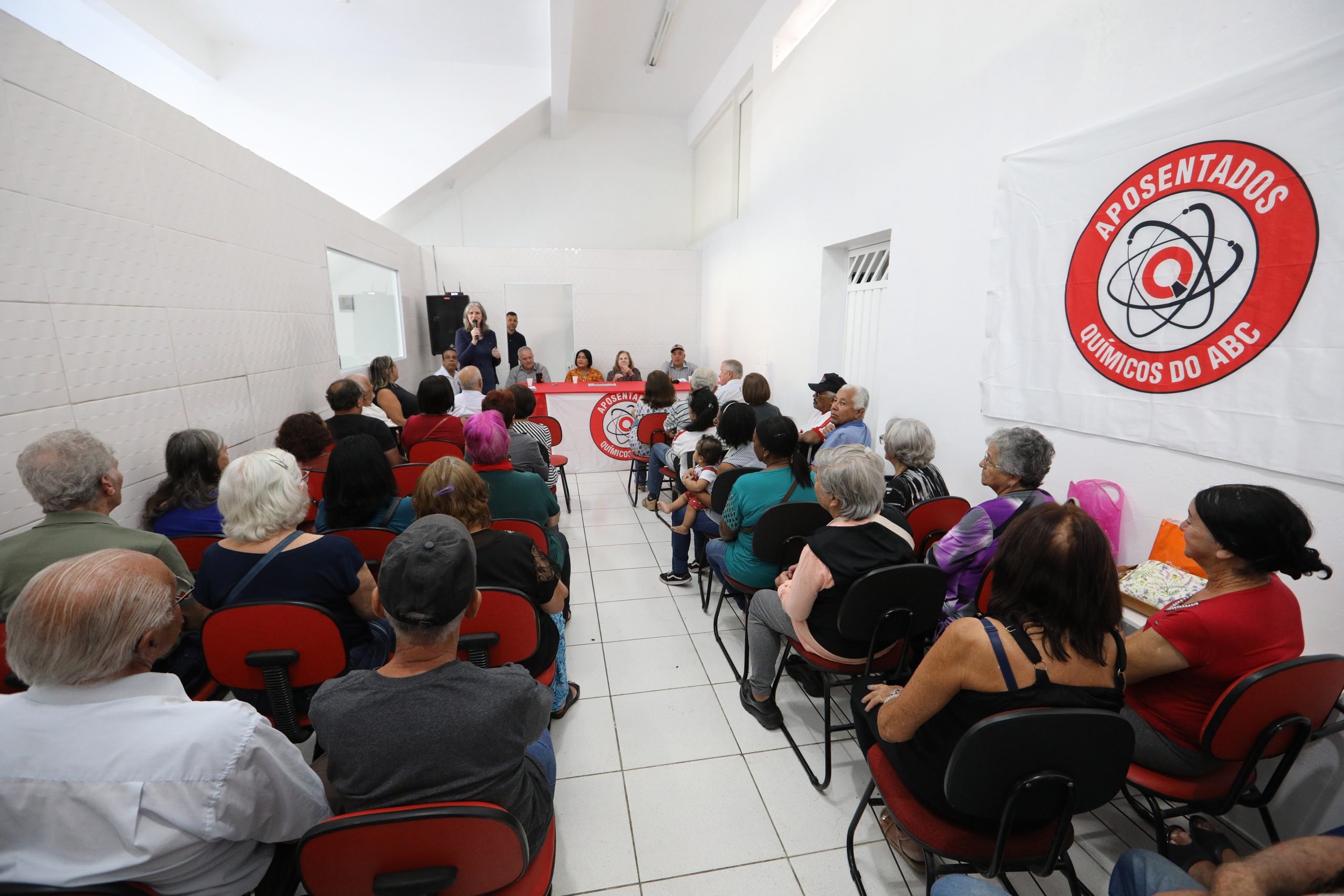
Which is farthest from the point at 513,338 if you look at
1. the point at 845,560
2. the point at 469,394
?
the point at 845,560

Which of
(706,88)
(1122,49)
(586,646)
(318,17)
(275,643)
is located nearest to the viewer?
(275,643)

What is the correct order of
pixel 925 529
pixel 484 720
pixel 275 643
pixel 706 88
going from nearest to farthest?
1. pixel 484 720
2. pixel 275 643
3. pixel 925 529
4. pixel 706 88

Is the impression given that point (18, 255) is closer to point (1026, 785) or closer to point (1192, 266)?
A: point (1026, 785)

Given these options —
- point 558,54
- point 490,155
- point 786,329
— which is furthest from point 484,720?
point 490,155

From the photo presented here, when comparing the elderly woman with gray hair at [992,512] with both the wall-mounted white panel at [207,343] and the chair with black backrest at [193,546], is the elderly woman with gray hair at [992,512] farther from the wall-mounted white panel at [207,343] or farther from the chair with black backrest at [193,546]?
the wall-mounted white panel at [207,343]

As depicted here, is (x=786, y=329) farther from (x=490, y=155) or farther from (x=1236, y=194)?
(x=490, y=155)

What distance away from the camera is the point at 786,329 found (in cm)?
556

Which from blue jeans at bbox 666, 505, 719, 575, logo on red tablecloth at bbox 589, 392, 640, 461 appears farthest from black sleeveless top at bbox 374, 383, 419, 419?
blue jeans at bbox 666, 505, 719, 575

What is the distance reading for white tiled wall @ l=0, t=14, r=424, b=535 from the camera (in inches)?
75.1

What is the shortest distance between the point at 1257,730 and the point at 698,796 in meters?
1.59

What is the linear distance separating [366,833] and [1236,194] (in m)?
2.95

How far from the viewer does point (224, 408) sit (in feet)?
9.98

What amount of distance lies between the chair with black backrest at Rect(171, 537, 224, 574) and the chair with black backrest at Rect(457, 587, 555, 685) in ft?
3.68

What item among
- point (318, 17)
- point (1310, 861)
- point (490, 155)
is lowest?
point (1310, 861)
